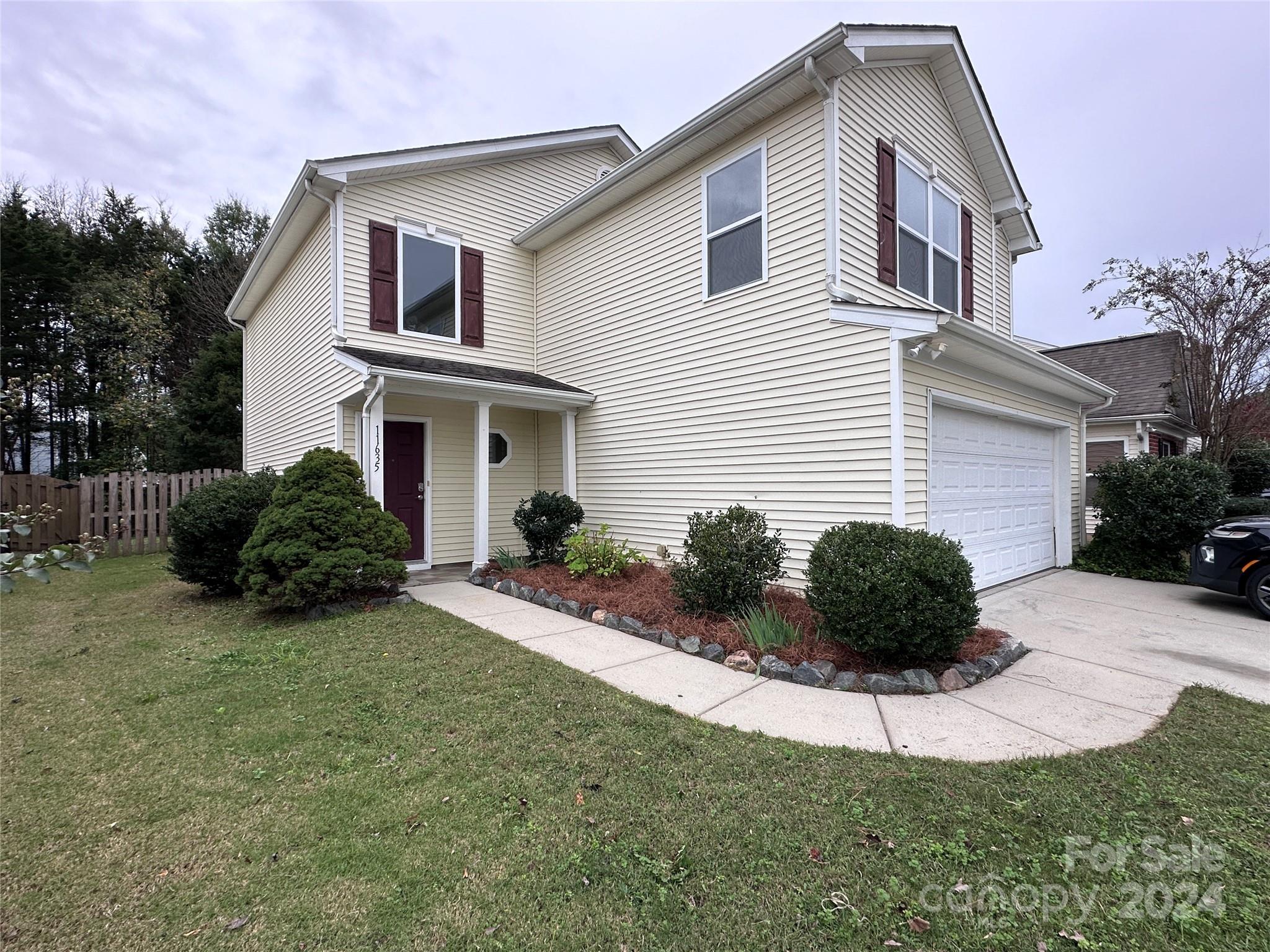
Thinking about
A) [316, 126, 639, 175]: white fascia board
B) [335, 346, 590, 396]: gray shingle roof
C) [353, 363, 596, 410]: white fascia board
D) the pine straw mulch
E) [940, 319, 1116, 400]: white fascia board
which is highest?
[316, 126, 639, 175]: white fascia board

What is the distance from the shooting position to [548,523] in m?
7.77

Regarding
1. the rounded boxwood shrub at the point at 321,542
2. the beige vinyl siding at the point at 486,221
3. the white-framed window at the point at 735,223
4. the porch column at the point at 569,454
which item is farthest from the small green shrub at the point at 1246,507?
the rounded boxwood shrub at the point at 321,542

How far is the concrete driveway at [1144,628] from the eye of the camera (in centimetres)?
417

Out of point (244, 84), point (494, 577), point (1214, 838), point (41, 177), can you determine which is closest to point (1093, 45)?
point (1214, 838)

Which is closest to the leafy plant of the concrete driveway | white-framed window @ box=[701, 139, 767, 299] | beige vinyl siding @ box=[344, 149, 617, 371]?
beige vinyl siding @ box=[344, 149, 617, 371]

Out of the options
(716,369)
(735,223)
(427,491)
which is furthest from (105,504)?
(735,223)

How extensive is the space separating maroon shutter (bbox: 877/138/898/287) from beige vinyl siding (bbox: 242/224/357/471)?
6.87m

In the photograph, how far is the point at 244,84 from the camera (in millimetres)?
8742

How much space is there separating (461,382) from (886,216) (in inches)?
225

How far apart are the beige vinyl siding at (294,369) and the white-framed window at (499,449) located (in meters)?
2.43

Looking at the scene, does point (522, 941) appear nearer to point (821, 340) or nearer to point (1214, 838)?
point (1214, 838)

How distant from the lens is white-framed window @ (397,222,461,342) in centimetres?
838

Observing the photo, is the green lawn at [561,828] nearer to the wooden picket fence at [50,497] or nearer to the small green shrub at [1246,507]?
the small green shrub at [1246,507]

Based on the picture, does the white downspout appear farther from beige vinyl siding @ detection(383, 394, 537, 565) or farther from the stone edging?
the stone edging
